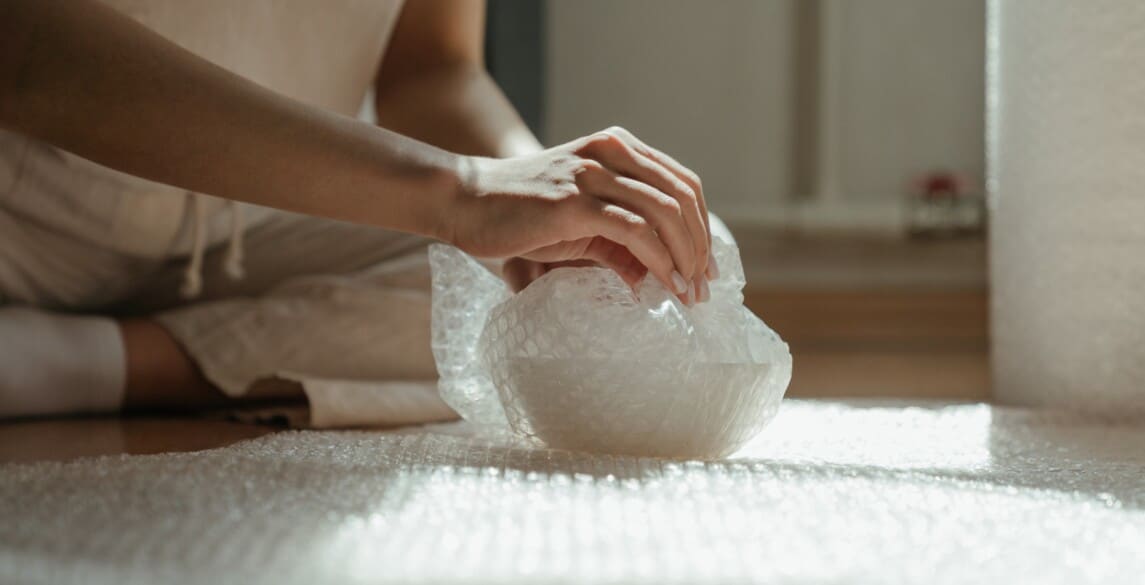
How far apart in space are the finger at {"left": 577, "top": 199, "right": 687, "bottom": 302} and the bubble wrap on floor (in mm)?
105

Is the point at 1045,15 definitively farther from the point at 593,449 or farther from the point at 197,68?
the point at 197,68

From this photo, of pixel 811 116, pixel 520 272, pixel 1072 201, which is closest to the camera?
pixel 520 272

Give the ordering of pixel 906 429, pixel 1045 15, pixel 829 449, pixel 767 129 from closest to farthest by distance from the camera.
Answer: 1. pixel 829 449
2. pixel 906 429
3. pixel 1045 15
4. pixel 767 129

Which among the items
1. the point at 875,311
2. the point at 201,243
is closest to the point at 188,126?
the point at 201,243

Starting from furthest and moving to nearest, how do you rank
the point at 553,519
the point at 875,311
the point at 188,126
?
the point at 875,311 < the point at 188,126 < the point at 553,519

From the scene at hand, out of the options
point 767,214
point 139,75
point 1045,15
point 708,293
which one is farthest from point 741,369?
point 767,214

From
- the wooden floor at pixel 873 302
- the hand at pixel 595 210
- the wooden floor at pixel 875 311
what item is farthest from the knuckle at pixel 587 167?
the wooden floor at pixel 873 302

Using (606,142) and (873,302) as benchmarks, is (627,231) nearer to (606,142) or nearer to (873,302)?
(606,142)

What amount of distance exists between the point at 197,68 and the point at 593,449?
28 cm

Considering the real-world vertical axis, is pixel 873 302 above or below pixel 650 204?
below

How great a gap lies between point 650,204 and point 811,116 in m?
1.93

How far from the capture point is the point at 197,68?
586 millimetres

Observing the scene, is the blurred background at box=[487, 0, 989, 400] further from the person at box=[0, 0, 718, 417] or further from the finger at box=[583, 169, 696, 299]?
the finger at box=[583, 169, 696, 299]

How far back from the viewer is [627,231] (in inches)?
23.3
